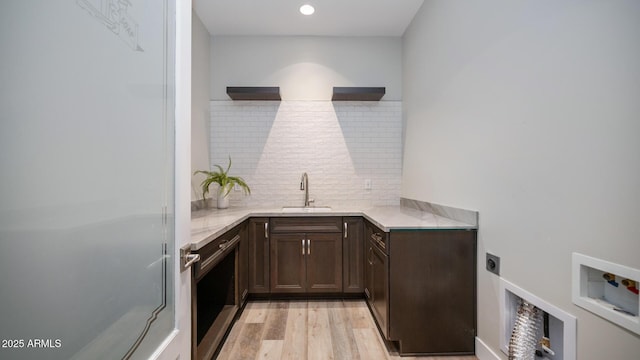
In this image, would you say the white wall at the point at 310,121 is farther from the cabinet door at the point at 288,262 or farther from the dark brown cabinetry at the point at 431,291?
the dark brown cabinetry at the point at 431,291

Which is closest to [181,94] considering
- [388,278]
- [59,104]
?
[59,104]

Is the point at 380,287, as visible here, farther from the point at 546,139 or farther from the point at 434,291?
the point at 546,139

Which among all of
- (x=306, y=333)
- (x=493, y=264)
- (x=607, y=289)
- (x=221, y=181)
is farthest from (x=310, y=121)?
(x=607, y=289)

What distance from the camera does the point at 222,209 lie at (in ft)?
10.1

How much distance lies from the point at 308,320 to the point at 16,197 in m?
2.33

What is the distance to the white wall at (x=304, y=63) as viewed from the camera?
3.39m

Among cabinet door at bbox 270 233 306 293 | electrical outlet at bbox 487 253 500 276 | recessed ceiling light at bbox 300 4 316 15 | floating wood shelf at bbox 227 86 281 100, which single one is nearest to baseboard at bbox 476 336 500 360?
electrical outlet at bbox 487 253 500 276

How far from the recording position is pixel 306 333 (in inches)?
88.4

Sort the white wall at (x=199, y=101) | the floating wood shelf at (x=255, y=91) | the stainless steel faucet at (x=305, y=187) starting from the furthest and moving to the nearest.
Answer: the stainless steel faucet at (x=305, y=187), the floating wood shelf at (x=255, y=91), the white wall at (x=199, y=101)

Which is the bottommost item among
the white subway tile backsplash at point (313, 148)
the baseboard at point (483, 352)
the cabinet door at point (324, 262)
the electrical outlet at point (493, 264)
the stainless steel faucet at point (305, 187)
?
the baseboard at point (483, 352)

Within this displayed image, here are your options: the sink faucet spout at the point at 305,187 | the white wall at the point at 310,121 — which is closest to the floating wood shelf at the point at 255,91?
the white wall at the point at 310,121

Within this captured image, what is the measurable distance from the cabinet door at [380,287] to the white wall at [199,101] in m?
1.80

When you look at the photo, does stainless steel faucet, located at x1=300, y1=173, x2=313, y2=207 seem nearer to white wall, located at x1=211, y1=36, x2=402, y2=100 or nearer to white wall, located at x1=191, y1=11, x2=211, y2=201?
white wall, located at x1=211, y1=36, x2=402, y2=100

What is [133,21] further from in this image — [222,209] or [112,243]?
[222,209]
